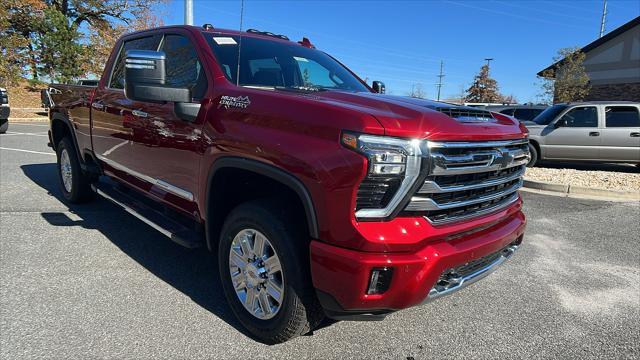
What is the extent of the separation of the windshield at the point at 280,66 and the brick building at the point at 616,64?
2909 cm

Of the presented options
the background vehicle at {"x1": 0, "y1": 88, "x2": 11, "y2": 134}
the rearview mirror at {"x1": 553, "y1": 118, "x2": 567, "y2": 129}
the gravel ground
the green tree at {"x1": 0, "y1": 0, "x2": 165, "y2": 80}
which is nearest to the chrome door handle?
the gravel ground

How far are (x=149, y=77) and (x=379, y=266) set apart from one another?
6.41 ft

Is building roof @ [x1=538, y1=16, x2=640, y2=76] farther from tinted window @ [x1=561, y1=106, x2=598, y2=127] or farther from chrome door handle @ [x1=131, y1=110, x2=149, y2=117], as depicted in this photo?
chrome door handle @ [x1=131, y1=110, x2=149, y2=117]

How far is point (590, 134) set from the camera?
10562mm

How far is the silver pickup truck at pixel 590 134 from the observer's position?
10367mm

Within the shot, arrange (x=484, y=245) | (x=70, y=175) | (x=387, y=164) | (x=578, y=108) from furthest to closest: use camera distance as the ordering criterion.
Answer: (x=578, y=108) → (x=70, y=175) → (x=484, y=245) → (x=387, y=164)

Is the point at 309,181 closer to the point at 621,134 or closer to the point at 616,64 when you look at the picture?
the point at 621,134

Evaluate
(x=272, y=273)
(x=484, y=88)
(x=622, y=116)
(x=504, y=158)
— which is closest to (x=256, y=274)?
(x=272, y=273)

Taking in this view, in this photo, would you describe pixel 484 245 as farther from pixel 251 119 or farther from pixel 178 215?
pixel 178 215

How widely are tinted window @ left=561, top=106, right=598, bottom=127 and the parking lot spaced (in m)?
6.38

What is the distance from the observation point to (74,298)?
331cm

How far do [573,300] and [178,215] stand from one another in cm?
341

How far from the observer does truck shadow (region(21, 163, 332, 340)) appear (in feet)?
11.2

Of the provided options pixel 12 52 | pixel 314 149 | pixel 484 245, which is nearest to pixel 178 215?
pixel 314 149
